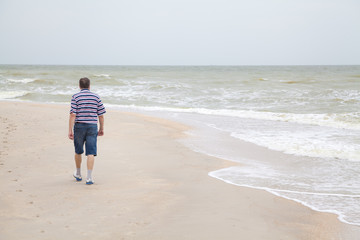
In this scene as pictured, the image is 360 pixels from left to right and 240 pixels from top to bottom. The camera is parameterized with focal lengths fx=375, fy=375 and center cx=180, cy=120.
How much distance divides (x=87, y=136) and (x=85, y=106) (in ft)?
1.47

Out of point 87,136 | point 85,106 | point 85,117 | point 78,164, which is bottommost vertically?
point 78,164

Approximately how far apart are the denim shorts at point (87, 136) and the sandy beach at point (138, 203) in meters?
0.52

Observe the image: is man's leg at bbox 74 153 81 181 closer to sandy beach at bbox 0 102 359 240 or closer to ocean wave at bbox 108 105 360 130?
sandy beach at bbox 0 102 359 240

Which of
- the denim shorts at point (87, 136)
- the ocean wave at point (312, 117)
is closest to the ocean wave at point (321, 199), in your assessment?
the denim shorts at point (87, 136)

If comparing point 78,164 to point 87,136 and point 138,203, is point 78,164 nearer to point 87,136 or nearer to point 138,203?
point 87,136

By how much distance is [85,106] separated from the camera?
17.4ft

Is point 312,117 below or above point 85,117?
below

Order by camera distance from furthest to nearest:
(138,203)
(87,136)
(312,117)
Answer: (312,117) → (87,136) → (138,203)

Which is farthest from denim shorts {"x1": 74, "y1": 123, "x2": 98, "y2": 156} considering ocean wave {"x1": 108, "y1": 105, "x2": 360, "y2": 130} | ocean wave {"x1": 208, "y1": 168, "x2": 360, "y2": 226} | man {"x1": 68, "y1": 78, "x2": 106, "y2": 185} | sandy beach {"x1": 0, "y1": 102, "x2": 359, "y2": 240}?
ocean wave {"x1": 108, "y1": 105, "x2": 360, "y2": 130}

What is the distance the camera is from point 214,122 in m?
13.3

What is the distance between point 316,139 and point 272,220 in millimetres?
6098

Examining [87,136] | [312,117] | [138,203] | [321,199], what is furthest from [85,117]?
[312,117]

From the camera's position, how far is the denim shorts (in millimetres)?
5363

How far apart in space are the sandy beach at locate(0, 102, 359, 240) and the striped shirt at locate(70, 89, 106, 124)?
97 cm
